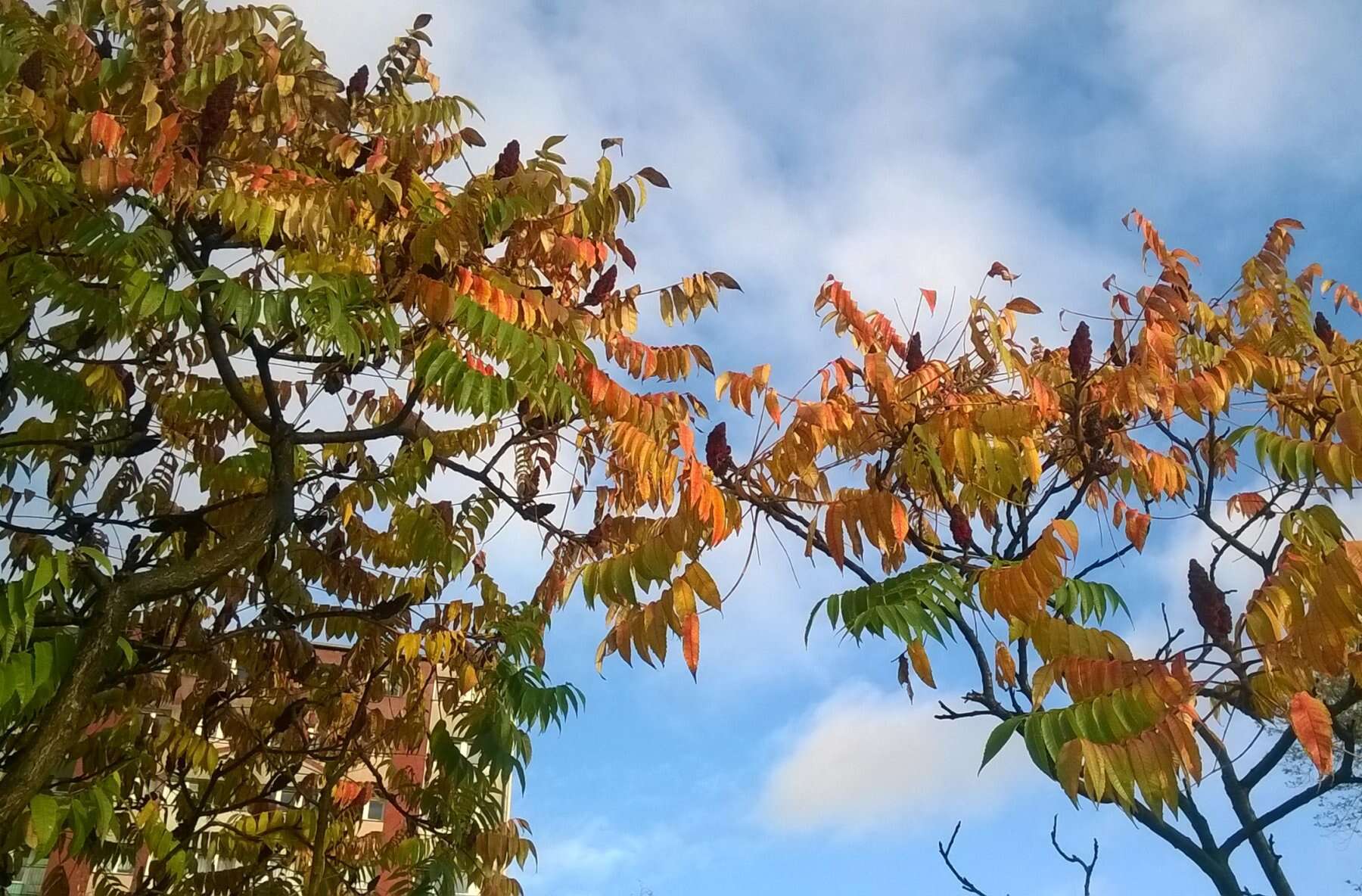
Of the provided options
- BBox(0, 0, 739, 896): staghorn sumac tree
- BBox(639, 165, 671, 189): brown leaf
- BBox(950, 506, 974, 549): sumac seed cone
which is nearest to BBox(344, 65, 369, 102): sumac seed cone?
BBox(0, 0, 739, 896): staghorn sumac tree

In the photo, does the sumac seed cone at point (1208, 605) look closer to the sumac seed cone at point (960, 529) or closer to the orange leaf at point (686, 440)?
the sumac seed cone at point (960, 529)

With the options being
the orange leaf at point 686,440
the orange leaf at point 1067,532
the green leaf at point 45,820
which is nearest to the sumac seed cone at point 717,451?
the orange leaf at point 686,440

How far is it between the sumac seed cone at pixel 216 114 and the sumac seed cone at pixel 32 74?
0.87 metres

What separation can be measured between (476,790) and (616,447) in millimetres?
2520

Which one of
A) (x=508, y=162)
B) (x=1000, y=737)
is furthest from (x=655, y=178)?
(x=1000, y=737)

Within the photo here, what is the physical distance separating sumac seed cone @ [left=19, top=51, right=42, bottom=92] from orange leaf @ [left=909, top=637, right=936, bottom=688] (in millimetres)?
4386

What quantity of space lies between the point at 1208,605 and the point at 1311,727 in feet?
2.68

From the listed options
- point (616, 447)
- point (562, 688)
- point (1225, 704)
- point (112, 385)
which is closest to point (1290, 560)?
point (1225, 704)

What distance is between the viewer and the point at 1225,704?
3816mm

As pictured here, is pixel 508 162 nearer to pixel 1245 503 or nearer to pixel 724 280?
pixel 724 280

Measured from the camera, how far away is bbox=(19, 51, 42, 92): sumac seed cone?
4.23 meters

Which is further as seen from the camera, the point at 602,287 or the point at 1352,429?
the point at 602,287

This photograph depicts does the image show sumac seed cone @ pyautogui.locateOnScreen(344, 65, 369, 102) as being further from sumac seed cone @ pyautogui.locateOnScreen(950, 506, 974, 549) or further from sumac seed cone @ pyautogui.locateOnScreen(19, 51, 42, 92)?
sumac seed cone @ pyautogui.locateOnScreen(950, 506, 974, 549)

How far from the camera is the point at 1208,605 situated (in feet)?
12.1
